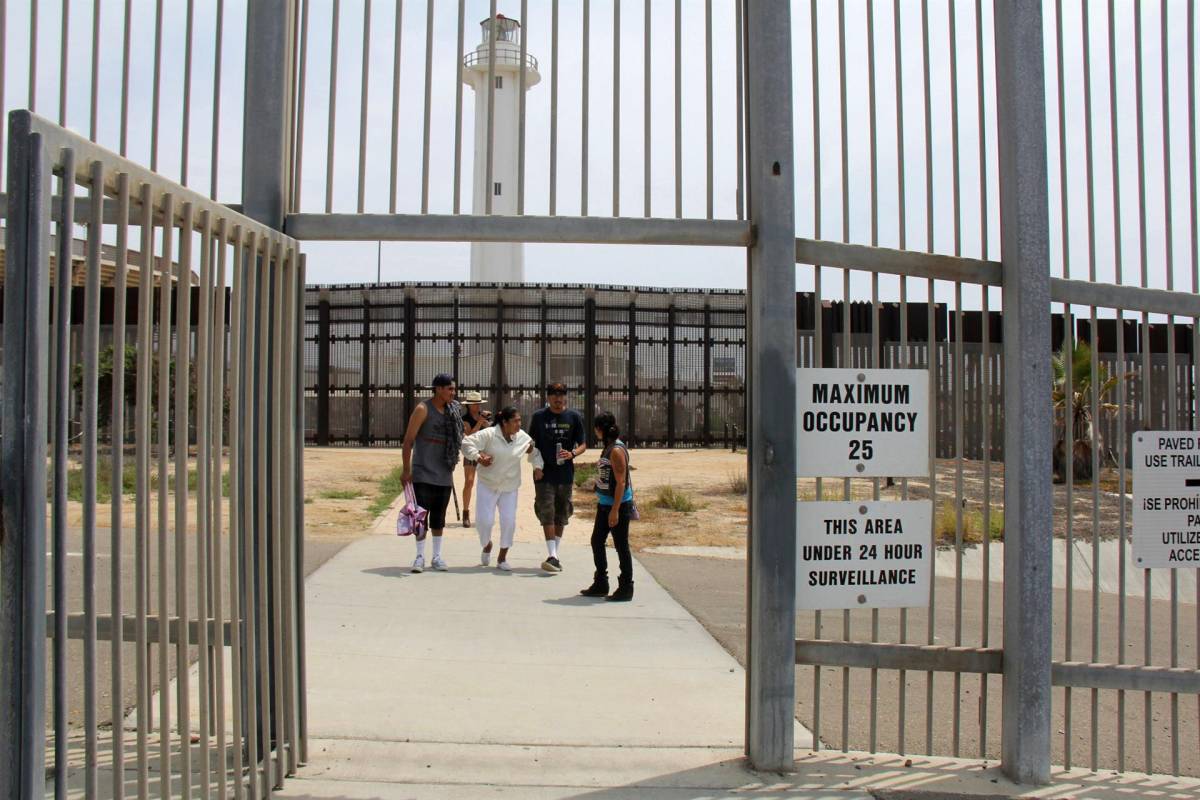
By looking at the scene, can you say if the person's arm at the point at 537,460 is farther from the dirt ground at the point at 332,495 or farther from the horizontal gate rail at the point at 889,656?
the horizontal gate rail at the point at 889,656

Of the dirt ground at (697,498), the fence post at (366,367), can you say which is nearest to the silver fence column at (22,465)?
the dirt ground at (697,498)

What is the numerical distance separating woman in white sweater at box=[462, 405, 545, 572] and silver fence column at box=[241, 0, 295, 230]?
5094 mm

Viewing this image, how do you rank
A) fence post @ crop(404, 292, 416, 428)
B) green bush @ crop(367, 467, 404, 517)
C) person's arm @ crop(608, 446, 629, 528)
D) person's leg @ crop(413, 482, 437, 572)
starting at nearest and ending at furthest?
person's arm @ crop(608, 446, 629, 528), person's leg @ crop(413, 482, 437, 572), green bush @ crop(367, 467, 404, 517), fence post @ crop(404, 292, 416, 428)

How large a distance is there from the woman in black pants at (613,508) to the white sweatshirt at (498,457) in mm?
1266

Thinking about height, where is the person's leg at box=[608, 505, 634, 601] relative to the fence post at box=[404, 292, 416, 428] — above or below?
below

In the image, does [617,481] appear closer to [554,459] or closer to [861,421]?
[554,459]

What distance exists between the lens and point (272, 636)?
154 inches

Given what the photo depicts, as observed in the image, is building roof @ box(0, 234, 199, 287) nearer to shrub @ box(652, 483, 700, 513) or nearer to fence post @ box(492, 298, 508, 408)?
shrub @ box(652, 483, 700, 513)

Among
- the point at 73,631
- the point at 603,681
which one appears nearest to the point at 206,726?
the point at 73,631

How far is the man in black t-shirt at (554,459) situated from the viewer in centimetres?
908

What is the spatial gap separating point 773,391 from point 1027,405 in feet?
3.35

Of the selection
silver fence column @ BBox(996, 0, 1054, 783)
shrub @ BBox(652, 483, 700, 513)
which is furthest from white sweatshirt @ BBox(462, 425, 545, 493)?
shrub @ BBox(652, 483, 700, 513)

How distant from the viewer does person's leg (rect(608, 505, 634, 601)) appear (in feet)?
25.7

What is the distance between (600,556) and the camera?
803 cm
